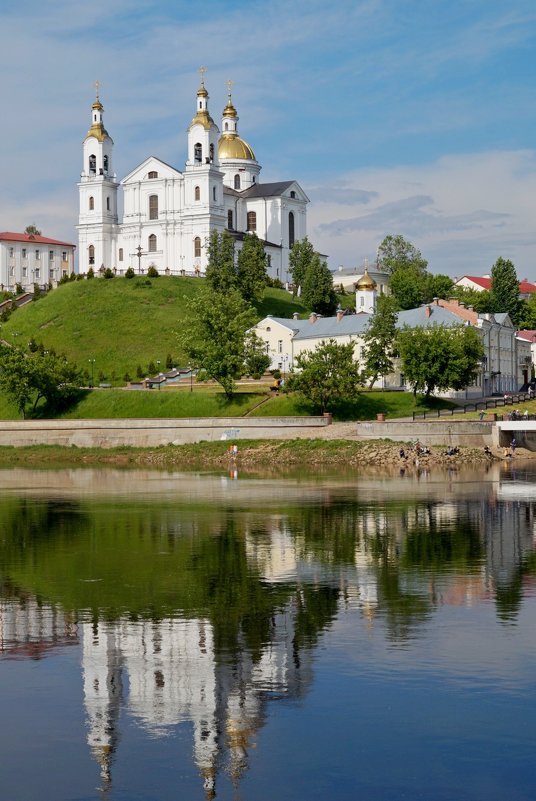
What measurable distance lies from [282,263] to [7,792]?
126745mm

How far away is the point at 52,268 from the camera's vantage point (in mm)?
154375

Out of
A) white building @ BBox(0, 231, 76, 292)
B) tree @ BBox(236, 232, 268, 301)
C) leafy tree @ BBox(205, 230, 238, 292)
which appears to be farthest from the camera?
white building @ BBox(0, 231, 76, 292)

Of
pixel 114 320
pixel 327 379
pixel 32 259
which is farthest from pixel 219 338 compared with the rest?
pixel 32 259

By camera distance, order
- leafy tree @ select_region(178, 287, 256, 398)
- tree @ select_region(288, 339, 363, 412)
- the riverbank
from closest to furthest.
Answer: the riverbank, tree @ select_region(288, 339, 363, 412), leafy tree @ select_region(178, 287, 256, 398)

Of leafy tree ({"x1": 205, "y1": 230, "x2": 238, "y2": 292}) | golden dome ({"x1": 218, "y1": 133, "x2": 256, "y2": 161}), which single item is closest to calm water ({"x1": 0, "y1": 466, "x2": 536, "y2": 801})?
leafy tree ({"x1": 205, "y1": 230, "x2": 238, "y2": 292})

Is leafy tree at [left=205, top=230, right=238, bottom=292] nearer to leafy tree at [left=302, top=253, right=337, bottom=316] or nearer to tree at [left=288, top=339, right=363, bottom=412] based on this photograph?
leafy tree at [left=302, top=253, right=337, bottom=316]

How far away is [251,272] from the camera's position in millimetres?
116000

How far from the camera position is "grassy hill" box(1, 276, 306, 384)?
10450 centimetres

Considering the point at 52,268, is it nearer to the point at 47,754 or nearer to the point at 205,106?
the point at 205,106

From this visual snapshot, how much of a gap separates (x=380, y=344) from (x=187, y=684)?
6998cm

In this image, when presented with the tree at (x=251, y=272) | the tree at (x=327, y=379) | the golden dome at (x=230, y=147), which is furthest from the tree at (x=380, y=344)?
the golden dome at (x=230, y=147)

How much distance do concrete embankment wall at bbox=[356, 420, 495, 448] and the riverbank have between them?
1169 millimetres

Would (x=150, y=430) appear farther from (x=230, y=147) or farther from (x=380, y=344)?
(x=230, y=147)

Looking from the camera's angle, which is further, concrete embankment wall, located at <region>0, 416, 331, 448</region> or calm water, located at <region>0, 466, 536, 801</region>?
concrete embankment wall, located at <region>0, 416, 331, 448</region>
